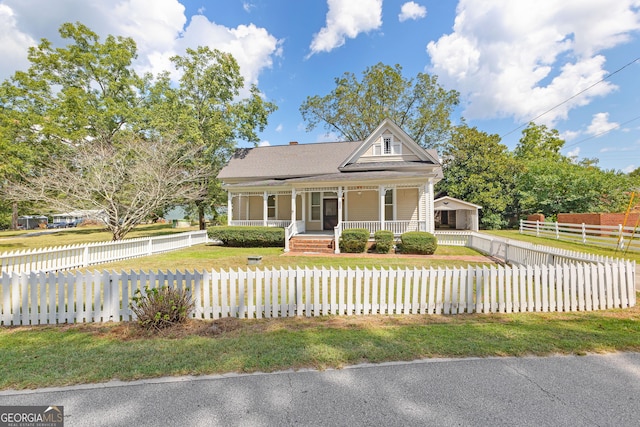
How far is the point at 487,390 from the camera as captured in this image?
2.94 metres

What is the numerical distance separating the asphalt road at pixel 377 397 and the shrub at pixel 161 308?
4.84 ft

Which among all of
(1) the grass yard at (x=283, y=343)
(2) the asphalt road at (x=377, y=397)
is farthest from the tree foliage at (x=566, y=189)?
(2) the asphalt road at (x=377, y=397)

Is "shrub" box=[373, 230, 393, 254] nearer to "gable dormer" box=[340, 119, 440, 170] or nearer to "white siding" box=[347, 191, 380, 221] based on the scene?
"white siding" box=[347, 191, 380, 221]

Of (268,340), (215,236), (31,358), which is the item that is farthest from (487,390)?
(215,236)

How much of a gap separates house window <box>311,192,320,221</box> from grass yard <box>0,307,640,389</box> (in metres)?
13.8

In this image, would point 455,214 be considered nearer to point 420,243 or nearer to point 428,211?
point 428,211

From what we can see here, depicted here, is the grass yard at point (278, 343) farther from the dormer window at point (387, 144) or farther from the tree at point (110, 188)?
the dormer window at point (387, 144)

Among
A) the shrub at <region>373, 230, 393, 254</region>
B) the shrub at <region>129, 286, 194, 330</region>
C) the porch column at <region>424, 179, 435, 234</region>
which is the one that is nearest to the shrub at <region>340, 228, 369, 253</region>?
the shrub at <region>373, 230, 393, 254</region>

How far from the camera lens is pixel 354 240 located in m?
13.4

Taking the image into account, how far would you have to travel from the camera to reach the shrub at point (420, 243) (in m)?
13.0

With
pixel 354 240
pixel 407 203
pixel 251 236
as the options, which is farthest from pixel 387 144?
pixel 251 236

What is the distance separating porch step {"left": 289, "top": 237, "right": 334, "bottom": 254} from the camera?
14.0 meters

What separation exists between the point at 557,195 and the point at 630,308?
26.8 metres

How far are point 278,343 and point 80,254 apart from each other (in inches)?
399
